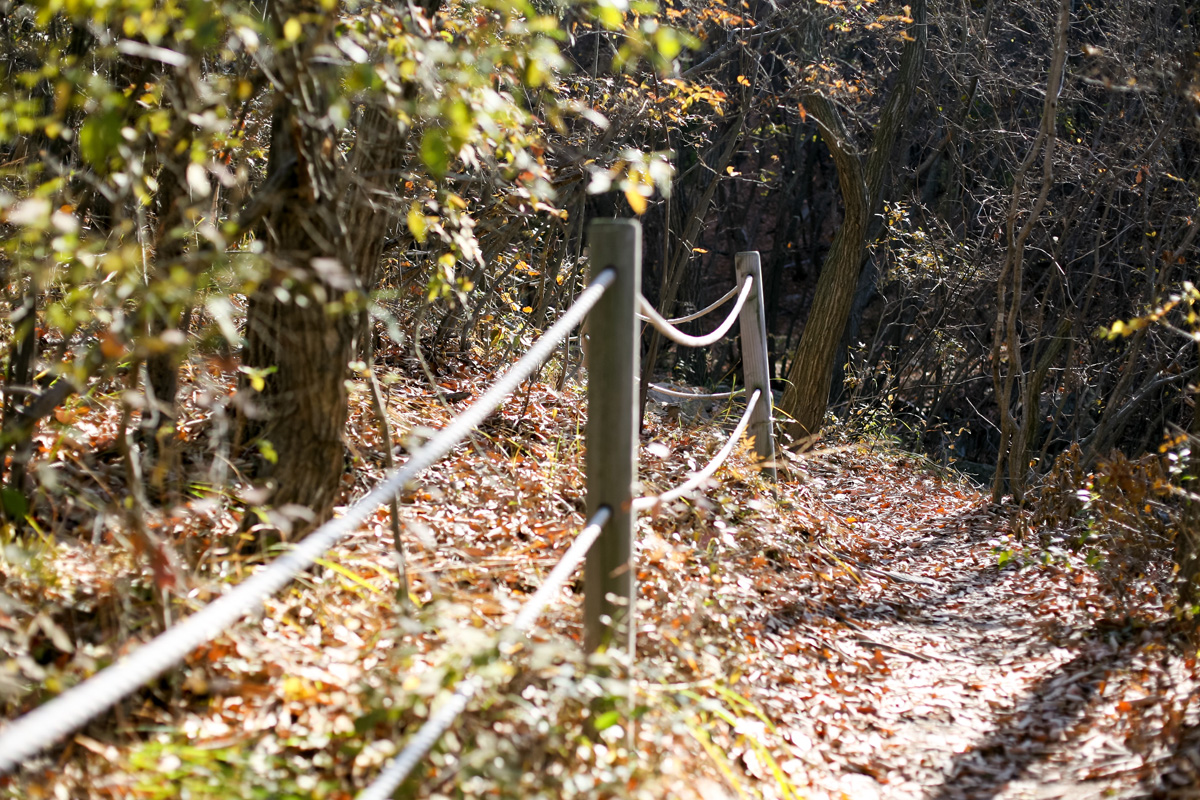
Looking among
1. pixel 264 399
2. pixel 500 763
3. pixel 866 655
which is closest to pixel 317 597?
pixel 264 399

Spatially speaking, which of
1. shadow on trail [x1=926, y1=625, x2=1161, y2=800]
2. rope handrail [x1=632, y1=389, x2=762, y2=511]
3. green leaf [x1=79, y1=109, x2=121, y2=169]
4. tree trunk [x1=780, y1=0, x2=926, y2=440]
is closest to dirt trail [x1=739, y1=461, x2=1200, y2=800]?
shadow on trail [x1=926, y1=625, x2=1161, y2=800]

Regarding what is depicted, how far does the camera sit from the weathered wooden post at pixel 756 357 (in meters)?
5.67

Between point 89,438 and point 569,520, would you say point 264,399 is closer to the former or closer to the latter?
point 89,438

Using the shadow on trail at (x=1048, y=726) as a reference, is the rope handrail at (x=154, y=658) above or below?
above

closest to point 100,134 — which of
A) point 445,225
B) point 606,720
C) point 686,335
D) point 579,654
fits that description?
point 579,654

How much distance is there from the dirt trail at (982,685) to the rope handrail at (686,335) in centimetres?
119

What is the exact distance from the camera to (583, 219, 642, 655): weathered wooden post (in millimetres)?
2266

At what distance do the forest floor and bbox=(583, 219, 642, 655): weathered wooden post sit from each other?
0.48 ft

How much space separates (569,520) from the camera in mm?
3699

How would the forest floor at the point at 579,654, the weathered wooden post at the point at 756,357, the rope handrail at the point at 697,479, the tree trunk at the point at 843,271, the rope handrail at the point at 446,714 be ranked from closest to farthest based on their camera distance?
the rope handrail at the point at 446,714, the forest floor at the point at 579,654, the rope handrail at the point at 697,479, the weathered wooden post at the point at 756,357, the tree trunk at the point at 843,271

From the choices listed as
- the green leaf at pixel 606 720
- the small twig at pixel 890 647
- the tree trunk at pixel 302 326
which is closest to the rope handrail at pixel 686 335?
the tree trunk at pixel 302 326

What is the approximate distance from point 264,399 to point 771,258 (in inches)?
594

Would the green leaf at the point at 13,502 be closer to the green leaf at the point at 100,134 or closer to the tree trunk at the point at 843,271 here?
the green leaf at the point at 100,134

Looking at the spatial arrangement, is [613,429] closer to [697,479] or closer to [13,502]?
[697,479]
